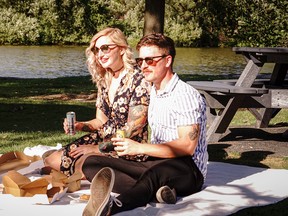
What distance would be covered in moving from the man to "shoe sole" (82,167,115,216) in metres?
0.36

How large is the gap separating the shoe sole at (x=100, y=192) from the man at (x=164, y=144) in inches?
14.2

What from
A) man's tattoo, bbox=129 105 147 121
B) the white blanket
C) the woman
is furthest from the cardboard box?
man's tattoo, bbox=129 105 147 121

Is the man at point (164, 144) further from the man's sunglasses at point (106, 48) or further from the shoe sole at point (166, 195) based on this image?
the man's sunglasses at point (106, 48)

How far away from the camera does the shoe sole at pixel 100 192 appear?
4.46 m

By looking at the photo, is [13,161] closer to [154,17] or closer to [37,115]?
[37,115]

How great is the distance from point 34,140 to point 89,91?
7128 mm

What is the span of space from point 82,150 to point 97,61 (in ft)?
2.75

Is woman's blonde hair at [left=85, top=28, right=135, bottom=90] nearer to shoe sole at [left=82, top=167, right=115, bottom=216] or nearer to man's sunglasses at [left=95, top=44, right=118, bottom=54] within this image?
man's sunglasses at [left=95, top=44, right=118, bottom=54]

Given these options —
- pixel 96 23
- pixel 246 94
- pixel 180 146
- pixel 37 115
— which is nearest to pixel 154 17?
pixel 37 115

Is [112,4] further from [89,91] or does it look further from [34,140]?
[34,140]

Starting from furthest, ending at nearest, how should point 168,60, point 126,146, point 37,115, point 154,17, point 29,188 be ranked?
point 154,17 → point 37,115 → point 29,188 → point 168,60 → point 126,146

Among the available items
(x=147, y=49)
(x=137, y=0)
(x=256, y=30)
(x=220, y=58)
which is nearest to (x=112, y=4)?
(x=137, y=0)

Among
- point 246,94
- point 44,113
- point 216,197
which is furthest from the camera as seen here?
point 44,113

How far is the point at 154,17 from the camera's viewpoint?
51.6 feet
